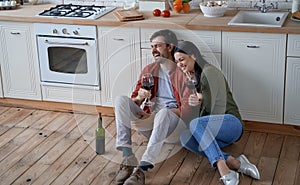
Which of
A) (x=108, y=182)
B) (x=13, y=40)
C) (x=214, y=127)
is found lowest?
(x=108, y=182)

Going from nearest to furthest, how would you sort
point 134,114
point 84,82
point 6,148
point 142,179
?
point 142,179
point 134,114
point 6,148
point 84,82

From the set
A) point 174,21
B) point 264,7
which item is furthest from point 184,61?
point 264,7

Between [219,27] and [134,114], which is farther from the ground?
[219,27]

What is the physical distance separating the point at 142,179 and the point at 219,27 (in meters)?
1.30

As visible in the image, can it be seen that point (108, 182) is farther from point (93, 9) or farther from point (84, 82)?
point (93, 9)

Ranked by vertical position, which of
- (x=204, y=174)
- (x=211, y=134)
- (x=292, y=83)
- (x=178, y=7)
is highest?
(x=178, y=7)

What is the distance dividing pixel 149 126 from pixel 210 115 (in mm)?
433

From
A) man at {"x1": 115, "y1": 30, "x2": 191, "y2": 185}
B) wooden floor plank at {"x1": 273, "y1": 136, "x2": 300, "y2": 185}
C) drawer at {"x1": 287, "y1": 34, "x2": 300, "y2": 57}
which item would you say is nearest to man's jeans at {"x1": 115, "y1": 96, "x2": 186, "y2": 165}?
man at {"x1": 115, "y1": 30, "x2": 191, "y2": 185}

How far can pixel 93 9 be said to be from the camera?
191 inches

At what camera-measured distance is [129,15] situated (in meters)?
4.49

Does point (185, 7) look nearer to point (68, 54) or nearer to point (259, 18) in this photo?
point (259, 18)

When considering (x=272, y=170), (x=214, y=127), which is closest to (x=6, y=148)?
(x=214, y=127)

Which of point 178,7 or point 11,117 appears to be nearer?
point 178,7

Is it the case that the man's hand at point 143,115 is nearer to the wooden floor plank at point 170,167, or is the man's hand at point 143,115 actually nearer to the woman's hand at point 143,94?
the woman's hand at point 143,94
